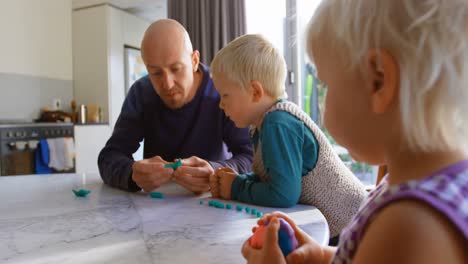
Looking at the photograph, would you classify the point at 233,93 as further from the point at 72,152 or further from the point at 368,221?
the point at 72,152

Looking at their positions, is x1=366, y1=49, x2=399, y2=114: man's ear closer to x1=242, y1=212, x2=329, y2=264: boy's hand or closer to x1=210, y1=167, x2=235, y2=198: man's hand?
x1=242, y1=212, x2=329, y2=264: boy's hand

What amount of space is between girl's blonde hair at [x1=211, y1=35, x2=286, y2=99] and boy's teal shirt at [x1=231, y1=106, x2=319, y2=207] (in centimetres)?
18

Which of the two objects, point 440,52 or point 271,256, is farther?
point 271,256

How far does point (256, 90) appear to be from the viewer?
114cm

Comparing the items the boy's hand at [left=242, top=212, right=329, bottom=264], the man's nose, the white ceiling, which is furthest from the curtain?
the boy's hand at [left=242, top=212, right=329, bottom=264]

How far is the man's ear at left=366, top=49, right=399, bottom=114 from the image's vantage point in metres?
0.35

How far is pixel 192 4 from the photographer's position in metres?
3.93

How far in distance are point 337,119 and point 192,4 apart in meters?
3.79

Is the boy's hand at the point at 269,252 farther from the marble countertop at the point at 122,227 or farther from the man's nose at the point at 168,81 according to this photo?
the man's nose at the point at 168,81

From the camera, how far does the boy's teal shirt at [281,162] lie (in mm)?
882

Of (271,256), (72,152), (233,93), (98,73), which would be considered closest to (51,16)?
(98,73)

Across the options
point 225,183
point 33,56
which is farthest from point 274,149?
point 33,56

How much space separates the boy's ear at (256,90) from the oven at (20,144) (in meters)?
2.94

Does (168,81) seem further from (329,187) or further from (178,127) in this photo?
(329,187)
